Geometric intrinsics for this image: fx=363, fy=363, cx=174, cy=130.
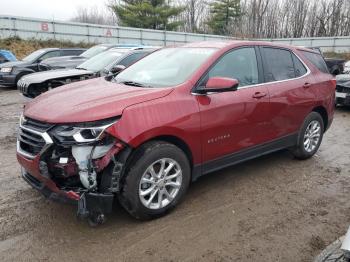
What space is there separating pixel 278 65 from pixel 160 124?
2295mm

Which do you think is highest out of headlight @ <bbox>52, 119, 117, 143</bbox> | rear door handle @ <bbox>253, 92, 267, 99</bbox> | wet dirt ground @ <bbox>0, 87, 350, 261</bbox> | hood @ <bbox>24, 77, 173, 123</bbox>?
hood @ <bbox>24, 77, 173, 123</bbox>

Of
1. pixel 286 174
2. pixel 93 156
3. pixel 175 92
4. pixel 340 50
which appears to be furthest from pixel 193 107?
pixel 340 50

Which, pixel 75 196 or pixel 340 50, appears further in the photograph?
pixel 340 50

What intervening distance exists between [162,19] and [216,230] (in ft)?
118

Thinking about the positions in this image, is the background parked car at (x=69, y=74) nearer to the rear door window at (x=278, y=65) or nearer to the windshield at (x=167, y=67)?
the windshield at (x=167, y=67)

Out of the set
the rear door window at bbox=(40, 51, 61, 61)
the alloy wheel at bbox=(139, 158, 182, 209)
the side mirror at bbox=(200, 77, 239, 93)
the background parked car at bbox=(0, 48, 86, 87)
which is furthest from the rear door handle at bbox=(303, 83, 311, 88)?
the rear door window at bbox=(40, 51, 61, 61)

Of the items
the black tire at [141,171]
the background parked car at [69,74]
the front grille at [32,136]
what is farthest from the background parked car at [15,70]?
the black tire at [141,171]

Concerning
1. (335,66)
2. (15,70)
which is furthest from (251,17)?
(15,70)

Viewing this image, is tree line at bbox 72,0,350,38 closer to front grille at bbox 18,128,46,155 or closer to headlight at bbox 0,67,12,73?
headlight at bbox 0,67,12,73

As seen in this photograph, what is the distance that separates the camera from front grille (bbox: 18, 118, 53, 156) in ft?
10.8

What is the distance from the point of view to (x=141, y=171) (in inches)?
134

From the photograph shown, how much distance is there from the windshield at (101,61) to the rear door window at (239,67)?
5.71m

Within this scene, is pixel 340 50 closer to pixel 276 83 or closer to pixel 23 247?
pixel 276 83

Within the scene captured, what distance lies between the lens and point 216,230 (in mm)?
3531
